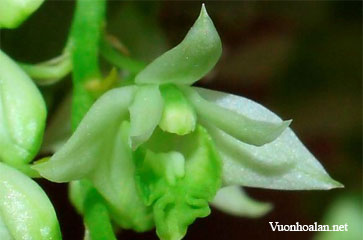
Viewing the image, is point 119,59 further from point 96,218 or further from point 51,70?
point 96,218

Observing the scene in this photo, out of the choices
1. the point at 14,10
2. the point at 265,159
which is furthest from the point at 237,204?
the point at 14,10

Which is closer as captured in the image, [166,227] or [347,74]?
[166,227]

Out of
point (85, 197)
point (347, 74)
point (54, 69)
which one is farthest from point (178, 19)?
point (85, 197)

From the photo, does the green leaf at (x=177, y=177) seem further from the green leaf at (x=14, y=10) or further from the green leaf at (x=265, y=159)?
the green leaf at (x=14, y=10)

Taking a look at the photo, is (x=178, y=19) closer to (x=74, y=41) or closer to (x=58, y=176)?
(x=74, y=41)

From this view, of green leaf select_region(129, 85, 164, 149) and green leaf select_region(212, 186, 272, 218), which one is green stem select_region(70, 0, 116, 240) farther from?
green leaf select_region(212, 186, 272, 218)

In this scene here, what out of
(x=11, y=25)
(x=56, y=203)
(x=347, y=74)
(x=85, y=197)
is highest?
(x=11, y=25)

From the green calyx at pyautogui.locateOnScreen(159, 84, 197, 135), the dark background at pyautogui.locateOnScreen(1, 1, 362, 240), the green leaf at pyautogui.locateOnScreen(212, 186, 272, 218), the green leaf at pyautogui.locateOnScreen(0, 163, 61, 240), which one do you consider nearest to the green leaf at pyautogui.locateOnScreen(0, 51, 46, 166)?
the green leaf at pyautogui.locateOnScreen(0, 163, 61, 240)
